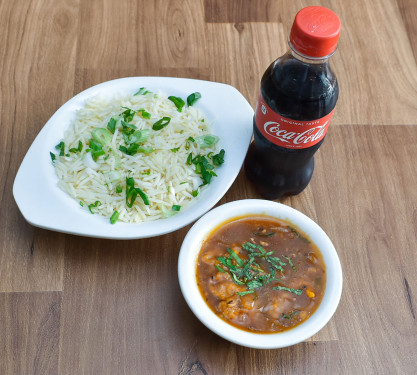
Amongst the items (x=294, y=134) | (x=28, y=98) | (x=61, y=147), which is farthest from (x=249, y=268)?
(x=28, y=98)

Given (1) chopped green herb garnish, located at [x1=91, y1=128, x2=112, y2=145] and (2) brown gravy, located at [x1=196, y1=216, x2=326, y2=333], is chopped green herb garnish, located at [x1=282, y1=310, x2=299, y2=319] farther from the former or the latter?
(1) chopped green herb garnish, located at [x1=91, y1=128, x2=112, y2=145]

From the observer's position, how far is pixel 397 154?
7.34 feet

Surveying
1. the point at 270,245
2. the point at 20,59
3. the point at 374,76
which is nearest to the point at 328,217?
the point at 270,245

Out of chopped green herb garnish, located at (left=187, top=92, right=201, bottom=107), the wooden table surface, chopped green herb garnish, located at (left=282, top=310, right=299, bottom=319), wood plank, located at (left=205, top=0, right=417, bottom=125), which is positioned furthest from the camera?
wood plank, located at (left=205, top=0, right=417, bottom=125)

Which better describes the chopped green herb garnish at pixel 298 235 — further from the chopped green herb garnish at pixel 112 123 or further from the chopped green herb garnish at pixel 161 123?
the chopped green herb garnish at pixel 112 123

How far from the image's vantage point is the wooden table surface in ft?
5.87

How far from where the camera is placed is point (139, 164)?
77.3 inches

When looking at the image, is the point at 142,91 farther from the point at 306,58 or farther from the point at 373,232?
the point at 373,232

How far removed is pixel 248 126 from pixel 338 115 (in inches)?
19.7

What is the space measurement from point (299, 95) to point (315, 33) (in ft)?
0.75

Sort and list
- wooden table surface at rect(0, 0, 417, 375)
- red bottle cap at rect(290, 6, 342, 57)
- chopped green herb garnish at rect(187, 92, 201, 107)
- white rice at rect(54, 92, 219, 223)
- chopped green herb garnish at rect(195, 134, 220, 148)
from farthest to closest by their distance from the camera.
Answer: chopped green herb garnish at rect(187, 92, 201, 107), chopped green herb garnish at rect(195, 134, 220, 148), white rice at rect(54, 92, 219, 223), wooden table surface at rect(0, 0, 417, 375), red bottle cap at rect(290, 6, 342, 57)

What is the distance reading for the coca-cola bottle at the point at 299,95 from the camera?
1.58m

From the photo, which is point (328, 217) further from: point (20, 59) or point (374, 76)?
point (20, 59)

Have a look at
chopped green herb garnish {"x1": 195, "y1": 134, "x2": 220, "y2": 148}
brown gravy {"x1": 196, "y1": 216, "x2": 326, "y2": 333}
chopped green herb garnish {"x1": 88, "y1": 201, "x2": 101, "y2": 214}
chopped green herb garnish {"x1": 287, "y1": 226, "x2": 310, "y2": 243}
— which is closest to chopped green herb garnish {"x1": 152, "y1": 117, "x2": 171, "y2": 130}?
chopped green herb garnish {"x1": 195, "y1": 134, "x2": 220, "y2": 148}
